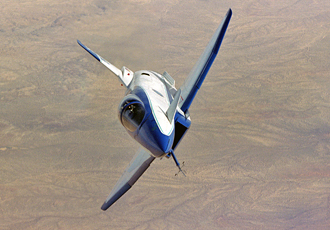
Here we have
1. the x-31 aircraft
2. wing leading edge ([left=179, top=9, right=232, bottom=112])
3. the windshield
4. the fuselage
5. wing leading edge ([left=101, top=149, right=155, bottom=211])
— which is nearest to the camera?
the fuselage

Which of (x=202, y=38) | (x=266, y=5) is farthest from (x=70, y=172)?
(x=266, y=5)

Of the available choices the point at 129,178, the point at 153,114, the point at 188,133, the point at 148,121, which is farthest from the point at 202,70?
the point at 129,178

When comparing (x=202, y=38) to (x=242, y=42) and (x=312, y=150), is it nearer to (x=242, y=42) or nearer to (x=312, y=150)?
(x=242, y=42)

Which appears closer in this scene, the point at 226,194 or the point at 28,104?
the point at 226,194

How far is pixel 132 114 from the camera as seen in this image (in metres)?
16.5

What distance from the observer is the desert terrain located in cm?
2509

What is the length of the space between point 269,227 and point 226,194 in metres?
4.30

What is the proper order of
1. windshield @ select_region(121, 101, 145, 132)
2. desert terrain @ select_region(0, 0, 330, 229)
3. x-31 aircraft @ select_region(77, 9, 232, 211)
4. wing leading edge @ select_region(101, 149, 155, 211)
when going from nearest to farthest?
x-31 aircraft @ select_region(77, 9, 232, 211) → windshield @ select_region(121, 101, 145, 132) → wing leading edge @ select_region(101, 149, 155, 211) → desert terrain @ select_region(0, 0, 330, 229)

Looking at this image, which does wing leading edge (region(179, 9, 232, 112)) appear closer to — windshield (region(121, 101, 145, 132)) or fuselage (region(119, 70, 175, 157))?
fuselage (region(119, 70, 175, 157))

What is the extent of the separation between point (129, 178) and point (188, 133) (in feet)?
34.0

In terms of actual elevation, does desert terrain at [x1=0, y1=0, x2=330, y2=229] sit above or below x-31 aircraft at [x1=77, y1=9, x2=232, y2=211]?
below

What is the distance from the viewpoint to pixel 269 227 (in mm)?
24453

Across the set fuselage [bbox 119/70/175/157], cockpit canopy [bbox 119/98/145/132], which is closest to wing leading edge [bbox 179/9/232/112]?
fuselage [bbox 119/70/175/157]

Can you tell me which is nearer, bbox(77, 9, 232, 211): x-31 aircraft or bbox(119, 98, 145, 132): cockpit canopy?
bbox(77, 9, 232, 211): x-31 aircraft
